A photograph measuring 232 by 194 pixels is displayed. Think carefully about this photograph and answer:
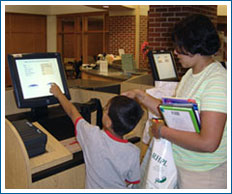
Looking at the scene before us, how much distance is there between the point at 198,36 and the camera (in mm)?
1189

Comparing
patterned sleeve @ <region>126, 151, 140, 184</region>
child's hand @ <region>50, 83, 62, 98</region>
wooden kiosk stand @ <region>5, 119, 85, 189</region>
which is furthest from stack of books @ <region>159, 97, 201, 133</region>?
child's hand @ <region>50, 83, 62, 98</region>

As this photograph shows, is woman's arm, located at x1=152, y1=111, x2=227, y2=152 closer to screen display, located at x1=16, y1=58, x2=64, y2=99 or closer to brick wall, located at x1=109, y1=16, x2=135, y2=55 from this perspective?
screen display, located at x1=16, y1=58, x2=64, y2=99

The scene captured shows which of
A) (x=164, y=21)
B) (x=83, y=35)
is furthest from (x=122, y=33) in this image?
(x=164, y=21)

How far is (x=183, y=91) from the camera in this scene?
1354mm

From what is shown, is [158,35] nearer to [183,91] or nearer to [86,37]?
[183,91]

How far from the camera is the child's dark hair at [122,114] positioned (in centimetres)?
129

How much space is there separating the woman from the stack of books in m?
0.04

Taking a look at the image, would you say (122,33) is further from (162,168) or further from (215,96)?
(215,96)

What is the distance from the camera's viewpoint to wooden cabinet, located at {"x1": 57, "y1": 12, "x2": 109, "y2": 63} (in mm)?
9953

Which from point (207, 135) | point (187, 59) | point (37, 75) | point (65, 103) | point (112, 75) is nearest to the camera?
point (207, 135)

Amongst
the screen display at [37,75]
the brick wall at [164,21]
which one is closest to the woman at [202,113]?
the screen display at [37,75]

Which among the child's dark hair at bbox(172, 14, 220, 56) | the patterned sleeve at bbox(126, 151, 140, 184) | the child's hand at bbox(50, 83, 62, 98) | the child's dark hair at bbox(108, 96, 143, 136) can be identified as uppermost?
the child's dark hair at bbox(172, 14, 220, 56)

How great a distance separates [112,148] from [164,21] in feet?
11.6

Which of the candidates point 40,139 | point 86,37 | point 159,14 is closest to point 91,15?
point 86,37
